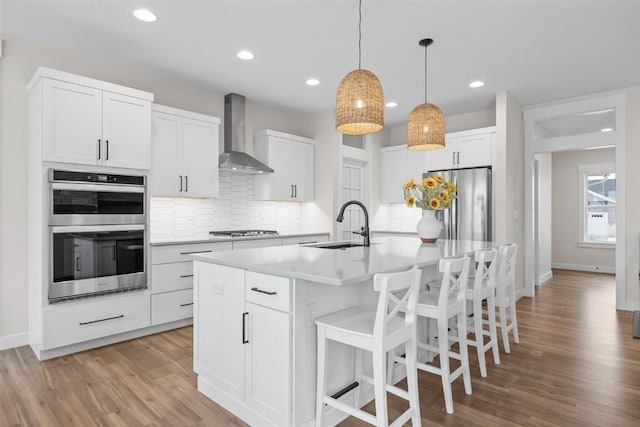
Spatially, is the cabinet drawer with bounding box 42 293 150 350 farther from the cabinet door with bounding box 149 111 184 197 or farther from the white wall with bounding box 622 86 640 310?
the white wall with bounding box 622 86 640 310

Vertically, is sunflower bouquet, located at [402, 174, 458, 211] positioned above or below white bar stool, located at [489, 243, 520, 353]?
above

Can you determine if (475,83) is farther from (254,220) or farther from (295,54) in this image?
(254,220)

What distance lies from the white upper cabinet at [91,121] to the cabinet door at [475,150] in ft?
13.3

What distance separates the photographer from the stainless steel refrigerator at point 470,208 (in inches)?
190

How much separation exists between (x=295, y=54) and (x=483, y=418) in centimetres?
330

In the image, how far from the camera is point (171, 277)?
3660 millimetres

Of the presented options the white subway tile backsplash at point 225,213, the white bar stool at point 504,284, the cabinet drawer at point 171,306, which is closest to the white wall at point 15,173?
the cabinet drawer at point 171,306

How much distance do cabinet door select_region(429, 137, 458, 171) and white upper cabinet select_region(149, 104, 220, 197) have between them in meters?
3.18

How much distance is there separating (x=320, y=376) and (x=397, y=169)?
4.87 meters

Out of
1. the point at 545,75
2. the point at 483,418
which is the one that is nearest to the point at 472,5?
the point at 545,75

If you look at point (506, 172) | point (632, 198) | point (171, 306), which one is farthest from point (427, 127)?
A: point (632, 198)

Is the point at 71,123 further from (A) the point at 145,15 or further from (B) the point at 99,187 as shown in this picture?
(A) the point at 145,15

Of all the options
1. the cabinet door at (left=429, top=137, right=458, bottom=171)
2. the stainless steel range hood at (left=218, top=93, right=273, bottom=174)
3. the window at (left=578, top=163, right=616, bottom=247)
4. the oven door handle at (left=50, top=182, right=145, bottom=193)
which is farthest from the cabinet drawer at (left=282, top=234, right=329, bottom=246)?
the window at (left=578, top=163, right=616, bottom=247)

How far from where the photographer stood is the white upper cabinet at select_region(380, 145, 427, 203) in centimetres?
596
